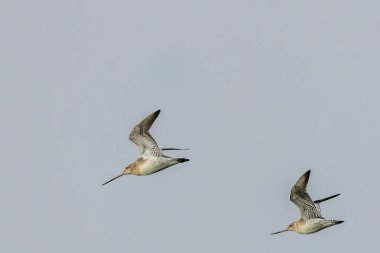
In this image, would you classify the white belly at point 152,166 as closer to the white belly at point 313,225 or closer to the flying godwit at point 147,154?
the flying godwit at point 147,154

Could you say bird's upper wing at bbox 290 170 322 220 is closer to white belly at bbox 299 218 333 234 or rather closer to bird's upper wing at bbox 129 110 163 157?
white belly at bbox 299 218 333 234

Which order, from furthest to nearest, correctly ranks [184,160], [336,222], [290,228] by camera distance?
1. [290,228]
2. [336,222]
3. [184,160]

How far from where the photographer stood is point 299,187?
56.2 metres

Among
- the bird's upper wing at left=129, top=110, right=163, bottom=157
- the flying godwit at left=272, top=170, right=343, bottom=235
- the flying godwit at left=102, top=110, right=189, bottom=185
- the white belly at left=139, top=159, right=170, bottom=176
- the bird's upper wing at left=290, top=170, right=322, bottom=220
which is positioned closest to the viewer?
the bird's upper wing at left=129, top=110, right=163, bottom=157

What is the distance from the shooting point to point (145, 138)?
172ft

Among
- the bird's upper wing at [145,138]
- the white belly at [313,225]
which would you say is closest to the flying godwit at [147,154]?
the bird's upper wing at [145,138]

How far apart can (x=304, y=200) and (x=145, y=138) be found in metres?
9.54

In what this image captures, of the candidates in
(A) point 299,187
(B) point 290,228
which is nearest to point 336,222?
(A) point 299,187

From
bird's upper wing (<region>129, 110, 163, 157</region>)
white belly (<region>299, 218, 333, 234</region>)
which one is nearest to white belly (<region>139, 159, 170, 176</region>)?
bird's upper wing (<region>129, 110, 163, 157</region>)

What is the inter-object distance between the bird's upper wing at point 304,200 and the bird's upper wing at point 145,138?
725cm

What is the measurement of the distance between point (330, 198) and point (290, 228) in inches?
202

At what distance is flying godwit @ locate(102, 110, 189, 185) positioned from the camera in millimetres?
51612

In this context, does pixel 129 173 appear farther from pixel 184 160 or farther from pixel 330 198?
pixel 330 198

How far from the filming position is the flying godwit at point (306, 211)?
56237 mm
